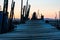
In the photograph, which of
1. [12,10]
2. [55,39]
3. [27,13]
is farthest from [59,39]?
[27,13]

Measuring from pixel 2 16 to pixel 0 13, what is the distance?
4.92 ft

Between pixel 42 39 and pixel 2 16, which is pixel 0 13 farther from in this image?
pixel 42 39

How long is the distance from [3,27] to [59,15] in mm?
87570

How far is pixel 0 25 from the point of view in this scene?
2962 cm

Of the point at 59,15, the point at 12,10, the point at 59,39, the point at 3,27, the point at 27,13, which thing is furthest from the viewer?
the point at 59,15

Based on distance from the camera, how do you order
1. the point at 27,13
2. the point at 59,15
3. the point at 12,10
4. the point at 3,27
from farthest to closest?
the point at 59,15 < the point at 27,13 < the point at 12,10 < the point at 3,27

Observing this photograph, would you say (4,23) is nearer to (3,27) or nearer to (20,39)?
(3,27)

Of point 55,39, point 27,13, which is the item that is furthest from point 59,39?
point 27,13

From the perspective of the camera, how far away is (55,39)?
53.0 feet

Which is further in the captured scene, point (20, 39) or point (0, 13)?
point (0, 13)

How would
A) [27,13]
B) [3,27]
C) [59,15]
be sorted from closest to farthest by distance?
[3,27]
[27,13]
[59,15]

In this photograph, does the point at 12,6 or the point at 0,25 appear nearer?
the point at 0,25

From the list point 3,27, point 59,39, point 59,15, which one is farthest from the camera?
point 59,15

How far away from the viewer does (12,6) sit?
5397cm
